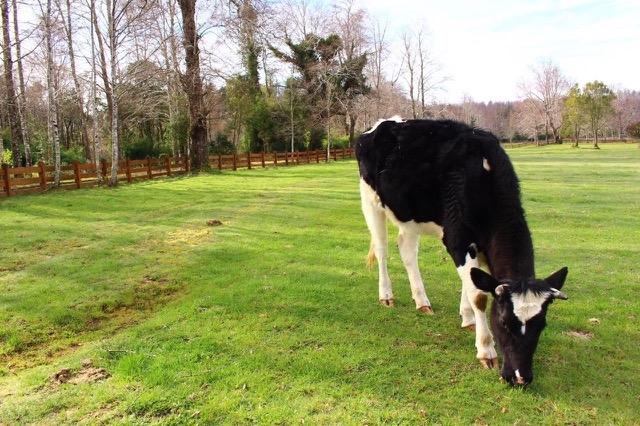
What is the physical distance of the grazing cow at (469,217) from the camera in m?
2.77

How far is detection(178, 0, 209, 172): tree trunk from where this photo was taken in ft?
64.5

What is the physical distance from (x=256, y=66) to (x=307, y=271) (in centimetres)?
3344

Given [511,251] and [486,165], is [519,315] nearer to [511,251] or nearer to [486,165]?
[511,251]

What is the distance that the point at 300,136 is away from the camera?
35.0 metres

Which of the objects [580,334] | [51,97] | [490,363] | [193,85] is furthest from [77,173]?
[580,334]

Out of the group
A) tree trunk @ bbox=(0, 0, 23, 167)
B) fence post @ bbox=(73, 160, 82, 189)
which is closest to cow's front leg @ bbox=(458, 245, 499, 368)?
fence post @ bbox=(73, 160, 82, 189)

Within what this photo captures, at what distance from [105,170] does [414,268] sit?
53.5ft

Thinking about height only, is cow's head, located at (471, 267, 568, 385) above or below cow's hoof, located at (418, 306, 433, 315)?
above

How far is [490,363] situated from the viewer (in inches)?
126


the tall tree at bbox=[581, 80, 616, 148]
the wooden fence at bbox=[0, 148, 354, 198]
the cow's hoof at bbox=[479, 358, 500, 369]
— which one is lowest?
the cow's hoof at bbox=[479, 358, 500, 369]

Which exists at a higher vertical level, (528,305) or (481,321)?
(528,305)

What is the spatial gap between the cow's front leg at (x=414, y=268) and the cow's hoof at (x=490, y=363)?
1.06m

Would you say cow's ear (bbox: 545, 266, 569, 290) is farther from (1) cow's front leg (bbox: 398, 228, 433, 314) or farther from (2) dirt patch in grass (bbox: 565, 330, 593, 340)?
(1) cow's front leg (bbox: 398, 228, 433, 314)

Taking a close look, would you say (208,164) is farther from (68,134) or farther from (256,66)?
(68,134)
